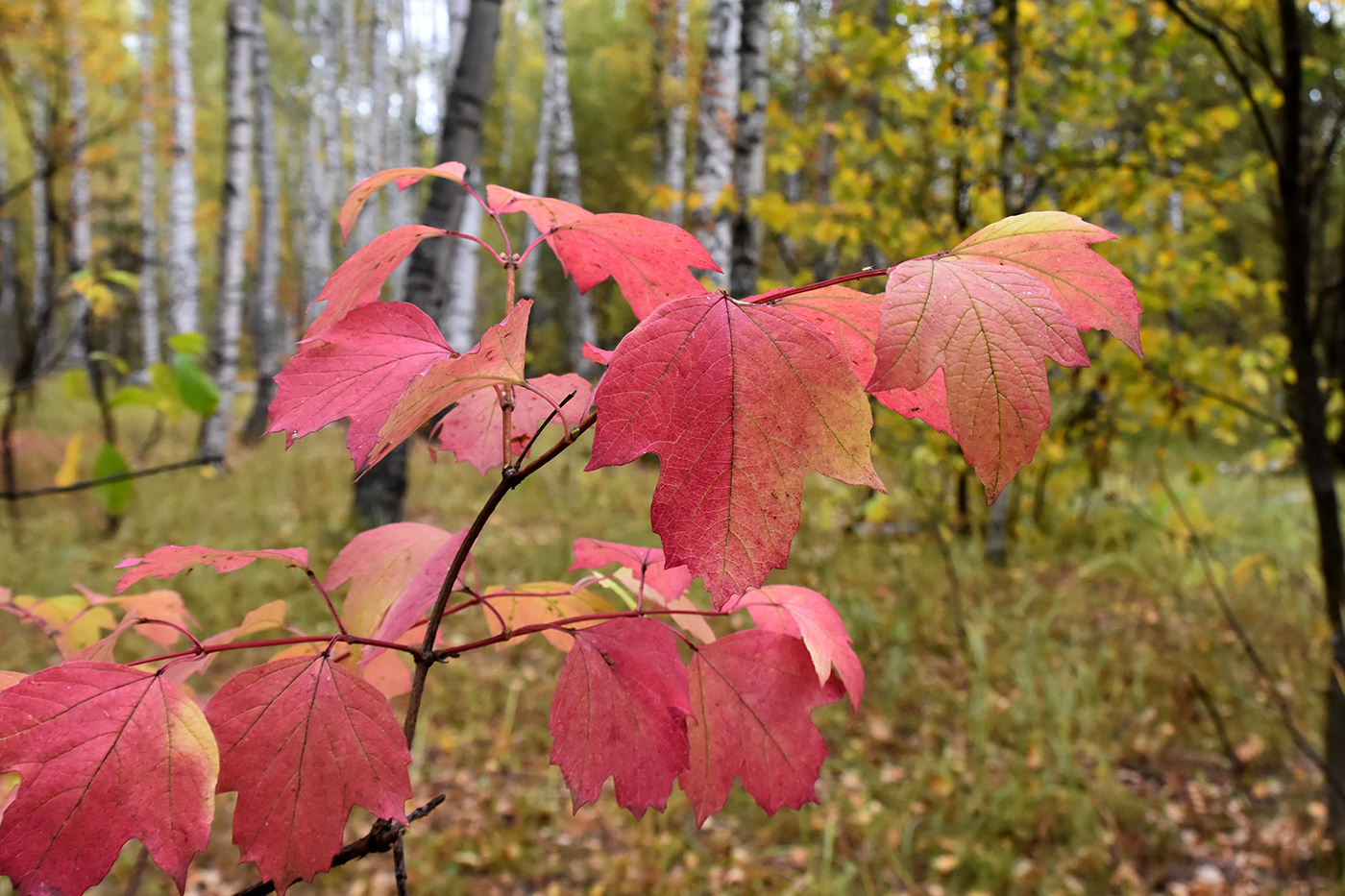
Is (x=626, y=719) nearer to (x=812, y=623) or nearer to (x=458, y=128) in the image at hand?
(x=812, y=623)

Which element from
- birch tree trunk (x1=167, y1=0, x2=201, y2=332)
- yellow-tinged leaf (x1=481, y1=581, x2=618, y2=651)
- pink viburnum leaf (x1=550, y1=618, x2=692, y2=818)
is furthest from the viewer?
birch tree trunk (x1=167, y1=0, x2=201, y2=332)

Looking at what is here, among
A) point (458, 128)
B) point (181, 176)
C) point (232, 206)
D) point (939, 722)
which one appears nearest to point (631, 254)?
point (939, 722)

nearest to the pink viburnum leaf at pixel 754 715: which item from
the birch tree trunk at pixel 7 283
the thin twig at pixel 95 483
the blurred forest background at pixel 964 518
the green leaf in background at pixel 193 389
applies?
the blurred forest background at pixel 964 518

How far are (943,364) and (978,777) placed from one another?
260cm

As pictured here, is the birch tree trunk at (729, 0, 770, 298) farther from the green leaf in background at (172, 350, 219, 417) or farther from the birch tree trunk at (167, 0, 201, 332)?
the birch tree trunk at (167, 0, 201, 332)

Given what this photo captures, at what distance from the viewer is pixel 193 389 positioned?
5.54ft

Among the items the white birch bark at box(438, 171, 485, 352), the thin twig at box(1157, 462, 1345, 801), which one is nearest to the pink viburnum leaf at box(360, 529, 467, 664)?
the thin twig at box(1157, 462, 1345, 801)

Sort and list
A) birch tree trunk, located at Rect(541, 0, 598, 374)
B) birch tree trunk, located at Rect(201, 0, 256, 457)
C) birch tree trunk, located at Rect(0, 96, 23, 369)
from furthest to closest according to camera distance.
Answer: birch tree trunk, located at Rect(0, 96, 23, 369) → birch tree trunk, located at Rect(541, 0, 598, 374) → birch tree trunk, located at Rect(201, 0, 256, 457)

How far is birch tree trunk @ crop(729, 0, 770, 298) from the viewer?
13.4 ft

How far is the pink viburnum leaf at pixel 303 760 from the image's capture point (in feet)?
1.21

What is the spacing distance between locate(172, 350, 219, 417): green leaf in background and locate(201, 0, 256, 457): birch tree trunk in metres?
4.31

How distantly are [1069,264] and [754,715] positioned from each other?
0.33 meters

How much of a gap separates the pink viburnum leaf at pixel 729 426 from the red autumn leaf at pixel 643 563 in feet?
0.77

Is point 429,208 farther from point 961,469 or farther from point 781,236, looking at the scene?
point 961,469
